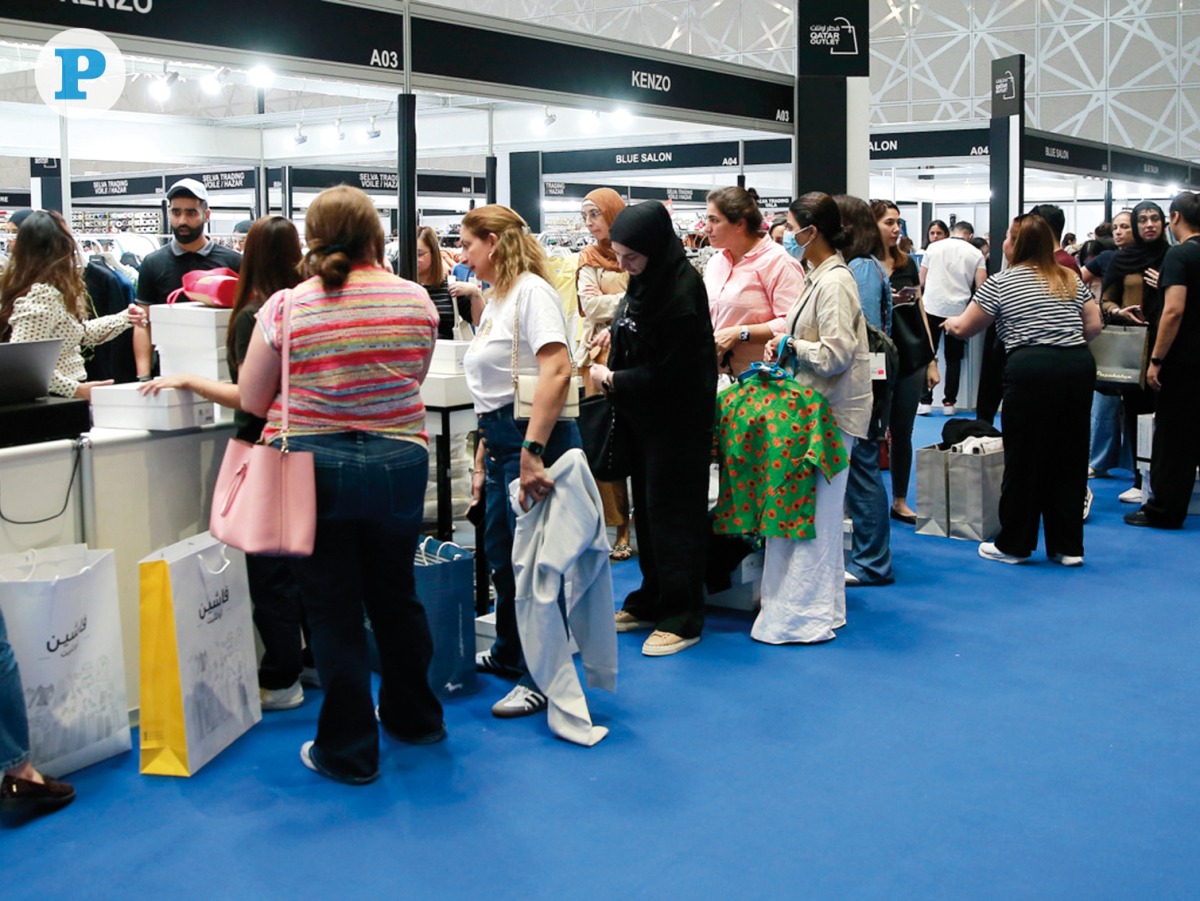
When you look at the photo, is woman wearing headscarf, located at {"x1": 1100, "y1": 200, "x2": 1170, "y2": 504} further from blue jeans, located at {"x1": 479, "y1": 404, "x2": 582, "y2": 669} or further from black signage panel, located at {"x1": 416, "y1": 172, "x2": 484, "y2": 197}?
black signage panel, located at {"x1": 416, "y1": 172, "x2": 484, "y2": 197}

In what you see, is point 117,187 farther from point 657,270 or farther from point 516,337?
point 516,337

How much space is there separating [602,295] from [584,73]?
1285 mm

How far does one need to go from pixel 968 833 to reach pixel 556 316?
173cm

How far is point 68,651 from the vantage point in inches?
125

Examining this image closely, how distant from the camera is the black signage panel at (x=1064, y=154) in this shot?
11.1m

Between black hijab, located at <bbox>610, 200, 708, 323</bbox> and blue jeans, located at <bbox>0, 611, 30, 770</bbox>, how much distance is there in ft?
6.86

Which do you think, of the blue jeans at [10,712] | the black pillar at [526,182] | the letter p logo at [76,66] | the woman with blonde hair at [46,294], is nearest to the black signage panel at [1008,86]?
the black pillar at [526,182]

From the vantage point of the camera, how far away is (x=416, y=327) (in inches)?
122

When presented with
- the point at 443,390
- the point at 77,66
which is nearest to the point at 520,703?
the point at 443,390

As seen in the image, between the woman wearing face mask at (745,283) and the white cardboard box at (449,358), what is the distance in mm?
953

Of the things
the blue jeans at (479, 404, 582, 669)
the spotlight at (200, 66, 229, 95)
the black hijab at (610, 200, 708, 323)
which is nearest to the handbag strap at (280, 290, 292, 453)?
the blue jeans at (479, 404, 582, 669)

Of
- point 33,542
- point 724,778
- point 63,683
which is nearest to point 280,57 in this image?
point 33,542

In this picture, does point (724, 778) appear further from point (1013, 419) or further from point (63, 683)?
point (1013, 419)

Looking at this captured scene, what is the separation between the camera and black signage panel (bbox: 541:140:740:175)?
13234mm
